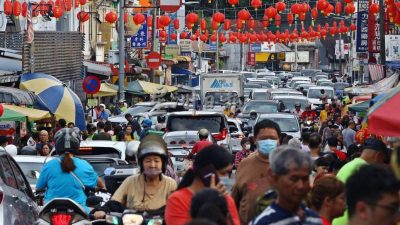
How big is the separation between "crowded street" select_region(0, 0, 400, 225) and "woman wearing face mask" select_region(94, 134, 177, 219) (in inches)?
0.5

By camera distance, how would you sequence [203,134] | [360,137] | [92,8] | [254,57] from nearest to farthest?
[203,134]
[360,137]
[92,8]
[254,57]

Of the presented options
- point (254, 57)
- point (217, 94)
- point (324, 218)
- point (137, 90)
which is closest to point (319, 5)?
point (217, 94)

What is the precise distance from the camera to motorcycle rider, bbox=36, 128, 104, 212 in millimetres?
13477

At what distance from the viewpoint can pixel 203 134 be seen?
871 inches

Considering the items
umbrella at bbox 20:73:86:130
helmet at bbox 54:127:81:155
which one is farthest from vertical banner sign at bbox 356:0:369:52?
helmet at bbox 54:127:81:155

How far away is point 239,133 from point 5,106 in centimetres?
645

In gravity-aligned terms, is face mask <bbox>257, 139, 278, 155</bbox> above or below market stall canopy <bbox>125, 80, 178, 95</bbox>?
above

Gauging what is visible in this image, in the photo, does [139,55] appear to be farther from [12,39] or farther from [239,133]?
[239,133]

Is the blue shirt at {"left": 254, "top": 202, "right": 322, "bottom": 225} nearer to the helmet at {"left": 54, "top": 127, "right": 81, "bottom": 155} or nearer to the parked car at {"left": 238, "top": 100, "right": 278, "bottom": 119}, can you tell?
the helmet at {"left": 54, "top": 127, "right": 81, "bottom": 155}

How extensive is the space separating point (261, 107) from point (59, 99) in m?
14.0

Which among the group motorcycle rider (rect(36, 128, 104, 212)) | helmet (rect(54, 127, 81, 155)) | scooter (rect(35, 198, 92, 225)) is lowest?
scooter (rect(35, 198, 92, 225))

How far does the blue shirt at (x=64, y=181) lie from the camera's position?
13.5 meters

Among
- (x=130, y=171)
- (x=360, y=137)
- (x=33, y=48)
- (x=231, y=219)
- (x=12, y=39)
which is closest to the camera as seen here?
(x=231, y=219)

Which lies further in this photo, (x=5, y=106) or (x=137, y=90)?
(x=137, y=90)
